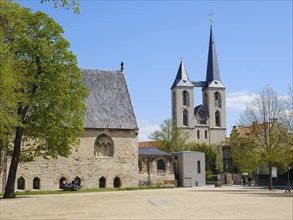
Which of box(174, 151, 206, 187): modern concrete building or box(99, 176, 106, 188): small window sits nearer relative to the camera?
box(99, 176, 106, 188): small window

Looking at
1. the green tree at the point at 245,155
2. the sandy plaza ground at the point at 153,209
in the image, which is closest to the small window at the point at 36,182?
the sandy plaza ground at the point at 153,209

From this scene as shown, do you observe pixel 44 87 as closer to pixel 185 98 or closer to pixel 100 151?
pixel 100 151

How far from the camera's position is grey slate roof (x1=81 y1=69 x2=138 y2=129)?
45.7m

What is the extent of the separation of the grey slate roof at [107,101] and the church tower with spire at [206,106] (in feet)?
226

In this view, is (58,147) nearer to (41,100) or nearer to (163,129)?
(41,100)

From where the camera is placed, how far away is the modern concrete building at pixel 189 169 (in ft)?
180

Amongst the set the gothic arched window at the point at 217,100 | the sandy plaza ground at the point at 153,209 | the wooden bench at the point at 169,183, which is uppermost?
the gothic arched window at the point at 217,100

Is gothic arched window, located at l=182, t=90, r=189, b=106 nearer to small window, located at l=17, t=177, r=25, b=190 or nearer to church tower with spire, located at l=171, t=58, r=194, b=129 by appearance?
church tower with spire, located at l=171, t=58, r=194, b=129

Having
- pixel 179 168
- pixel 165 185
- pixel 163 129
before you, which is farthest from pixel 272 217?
pixel 163 129

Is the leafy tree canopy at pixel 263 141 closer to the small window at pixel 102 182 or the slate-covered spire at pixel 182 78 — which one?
the small window at pixel 102 182

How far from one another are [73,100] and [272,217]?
19.5 metres

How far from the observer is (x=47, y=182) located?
1662 inches

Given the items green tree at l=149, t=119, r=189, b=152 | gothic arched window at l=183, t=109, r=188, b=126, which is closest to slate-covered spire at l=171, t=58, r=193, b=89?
gothic arched window at l=183, t=109, r=188, b=126

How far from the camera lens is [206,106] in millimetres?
121438
